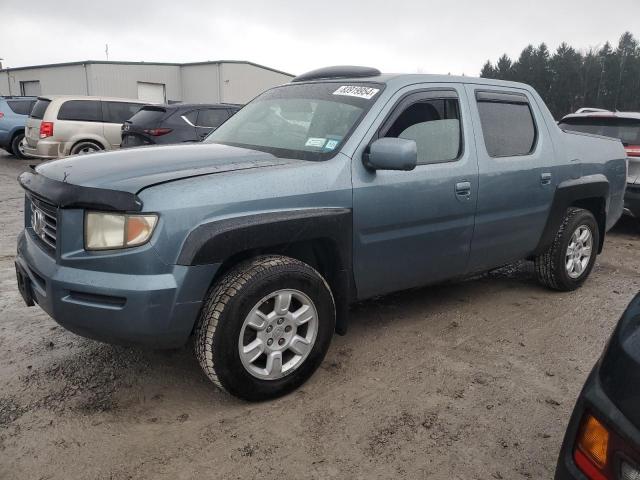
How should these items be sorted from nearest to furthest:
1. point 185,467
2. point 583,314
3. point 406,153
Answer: point 185,467
point 406,153
point 583,314

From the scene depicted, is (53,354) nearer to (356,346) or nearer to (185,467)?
(185,467)

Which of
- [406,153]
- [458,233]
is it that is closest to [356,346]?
[458,233]

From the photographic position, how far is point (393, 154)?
2.78 metres

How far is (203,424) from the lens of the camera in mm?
2582

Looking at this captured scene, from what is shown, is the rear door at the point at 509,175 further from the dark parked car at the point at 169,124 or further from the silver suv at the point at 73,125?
the silver suv at the point at 73,125

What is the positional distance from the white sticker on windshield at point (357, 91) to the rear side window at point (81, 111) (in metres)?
10.1

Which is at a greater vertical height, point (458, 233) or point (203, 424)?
point (458, 233)

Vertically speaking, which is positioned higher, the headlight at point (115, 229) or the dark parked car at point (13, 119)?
the dark parked car at point (13, 119)

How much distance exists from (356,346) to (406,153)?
4.50 feet

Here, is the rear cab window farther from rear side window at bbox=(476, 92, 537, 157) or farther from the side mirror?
the side mirror

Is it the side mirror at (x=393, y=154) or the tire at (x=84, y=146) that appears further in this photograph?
the tire at (x=84, y=146)

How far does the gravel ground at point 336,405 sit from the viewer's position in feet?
7.55

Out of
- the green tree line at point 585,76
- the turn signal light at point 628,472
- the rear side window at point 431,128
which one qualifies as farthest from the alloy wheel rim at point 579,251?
the green tree line at point 585,76

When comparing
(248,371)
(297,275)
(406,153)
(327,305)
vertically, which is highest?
(406,153)
